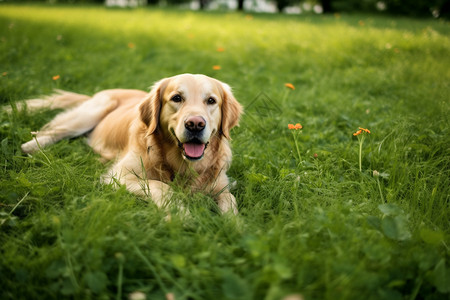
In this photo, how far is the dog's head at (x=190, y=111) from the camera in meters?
2.23

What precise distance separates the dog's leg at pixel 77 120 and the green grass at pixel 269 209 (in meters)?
0.17

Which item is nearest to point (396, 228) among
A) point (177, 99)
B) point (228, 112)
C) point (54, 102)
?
point (228, 112)

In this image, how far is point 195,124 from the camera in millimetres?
2180

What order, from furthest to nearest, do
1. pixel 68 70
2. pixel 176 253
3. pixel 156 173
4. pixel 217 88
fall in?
pixel 68 70
pixel 217 88
pixel 156 173
pixel 176 253

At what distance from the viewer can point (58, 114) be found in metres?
3.53

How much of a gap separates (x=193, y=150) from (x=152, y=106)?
0.60m

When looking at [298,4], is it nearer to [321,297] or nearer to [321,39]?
[321,39]

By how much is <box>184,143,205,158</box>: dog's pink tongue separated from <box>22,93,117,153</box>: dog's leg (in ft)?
5.30

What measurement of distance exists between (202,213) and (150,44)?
5860 millimetres

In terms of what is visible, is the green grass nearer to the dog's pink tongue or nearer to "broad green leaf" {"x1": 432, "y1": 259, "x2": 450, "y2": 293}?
"broad green leaf" {"x1": 432, "y1": 259, "x2": 450, "y2": 293}

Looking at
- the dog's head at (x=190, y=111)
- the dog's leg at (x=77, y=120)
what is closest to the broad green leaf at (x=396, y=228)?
the dog's head at (x=190, y=111)

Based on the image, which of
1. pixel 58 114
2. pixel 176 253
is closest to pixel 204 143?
pixel 176 253

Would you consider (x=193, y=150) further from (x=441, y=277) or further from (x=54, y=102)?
(x=54, y=102)

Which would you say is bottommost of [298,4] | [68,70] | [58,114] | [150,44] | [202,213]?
[202,213]
